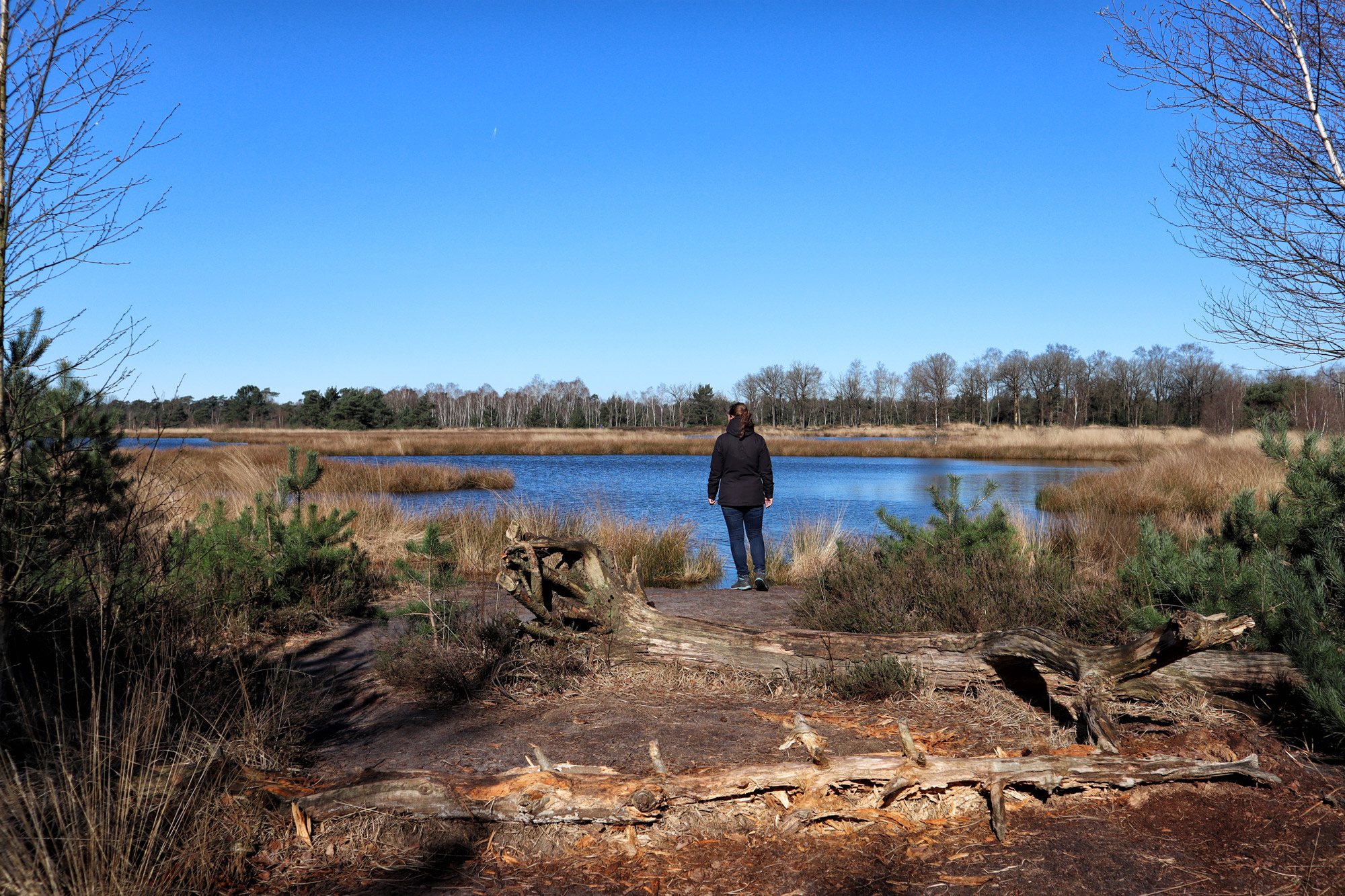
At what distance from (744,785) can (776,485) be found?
25.3 meters

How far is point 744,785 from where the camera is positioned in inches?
136

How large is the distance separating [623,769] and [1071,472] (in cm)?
3362

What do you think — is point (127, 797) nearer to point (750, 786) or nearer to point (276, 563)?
point (750, 786)

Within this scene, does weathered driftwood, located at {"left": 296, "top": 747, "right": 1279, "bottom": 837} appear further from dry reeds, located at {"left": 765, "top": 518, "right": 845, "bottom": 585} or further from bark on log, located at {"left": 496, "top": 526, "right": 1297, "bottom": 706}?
dry reeds, located at {"left": 765, "top": 518, "right": 845, "bottom": 585}

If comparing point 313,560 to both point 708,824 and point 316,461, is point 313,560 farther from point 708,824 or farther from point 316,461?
point 708,824

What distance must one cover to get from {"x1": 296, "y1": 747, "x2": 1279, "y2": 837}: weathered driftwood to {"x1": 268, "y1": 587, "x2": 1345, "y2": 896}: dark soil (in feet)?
0.26

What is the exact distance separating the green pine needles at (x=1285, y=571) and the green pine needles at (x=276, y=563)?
20.9 feet

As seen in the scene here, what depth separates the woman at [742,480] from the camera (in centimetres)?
897

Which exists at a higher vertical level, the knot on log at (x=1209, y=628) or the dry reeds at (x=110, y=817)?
the knot on log at (x=1209, y=628)

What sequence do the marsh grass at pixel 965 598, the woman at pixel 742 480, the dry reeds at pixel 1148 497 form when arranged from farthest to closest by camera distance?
the dry reeds at pixel 1148 497 < the woman at pixel 742 480 < the marsh grass at pixel 965 598

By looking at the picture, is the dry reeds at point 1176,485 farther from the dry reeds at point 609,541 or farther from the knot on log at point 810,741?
the knot on log at point 810,741

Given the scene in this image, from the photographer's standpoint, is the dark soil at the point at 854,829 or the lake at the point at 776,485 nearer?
the dark soil at the point at 854,829

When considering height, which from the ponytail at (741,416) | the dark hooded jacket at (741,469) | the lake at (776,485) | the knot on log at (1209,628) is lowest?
the lake at (776,485)

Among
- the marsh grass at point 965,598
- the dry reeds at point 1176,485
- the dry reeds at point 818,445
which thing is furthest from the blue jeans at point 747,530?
the dry reeds at point 818,445
